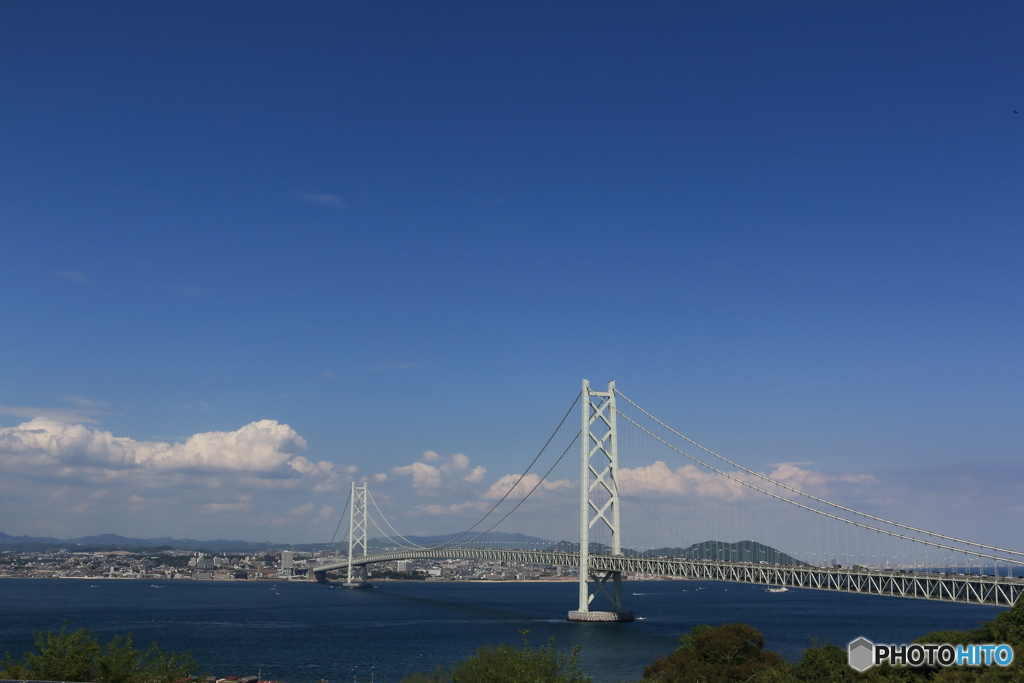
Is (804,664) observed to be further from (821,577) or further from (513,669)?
(821,577)

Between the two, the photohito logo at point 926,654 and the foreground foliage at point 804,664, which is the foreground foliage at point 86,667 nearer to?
the foreground foliage at point 804,664

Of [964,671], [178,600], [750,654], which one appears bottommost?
[178,600]

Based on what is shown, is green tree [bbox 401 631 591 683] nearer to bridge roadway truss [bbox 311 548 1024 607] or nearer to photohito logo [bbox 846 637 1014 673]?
photohito logo [bbox 846 637 1014 673]

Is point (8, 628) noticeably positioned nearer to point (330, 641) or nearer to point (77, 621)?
point (77, 621)

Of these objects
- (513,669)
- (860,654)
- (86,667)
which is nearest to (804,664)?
(860,654)

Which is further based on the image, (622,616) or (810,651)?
(622,616)

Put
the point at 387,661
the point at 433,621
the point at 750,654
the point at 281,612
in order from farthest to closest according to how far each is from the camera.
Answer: the point at 281,612 < the point at 433,621 < the point at 387,661 < the point at 750,654

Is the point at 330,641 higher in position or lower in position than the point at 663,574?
lower

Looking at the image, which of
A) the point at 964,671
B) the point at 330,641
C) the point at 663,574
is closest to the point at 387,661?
the point at 330,641

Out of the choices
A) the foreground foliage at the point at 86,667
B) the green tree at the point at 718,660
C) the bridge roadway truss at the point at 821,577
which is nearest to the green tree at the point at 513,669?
the foreground foliage at the point at 86,667
